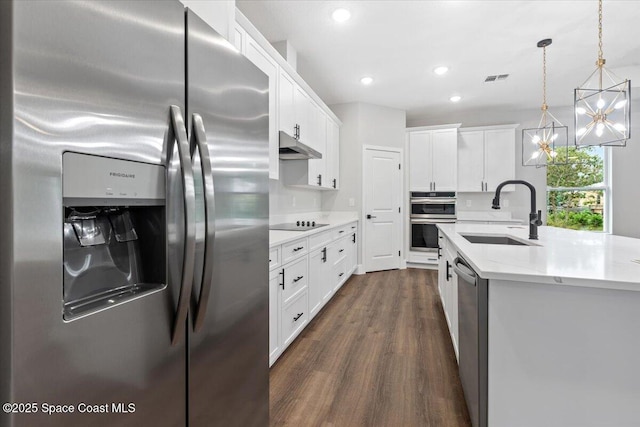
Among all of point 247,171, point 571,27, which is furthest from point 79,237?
point 571,27

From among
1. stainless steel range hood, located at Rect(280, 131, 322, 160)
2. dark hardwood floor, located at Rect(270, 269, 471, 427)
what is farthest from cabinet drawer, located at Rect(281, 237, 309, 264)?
stainless steel range hood, located at Rect(280, 131, 322, 160)

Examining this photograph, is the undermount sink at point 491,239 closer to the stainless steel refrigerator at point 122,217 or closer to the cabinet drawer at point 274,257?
the cabinet drawer at point 274,257

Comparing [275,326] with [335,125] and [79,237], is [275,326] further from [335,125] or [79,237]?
[335,125]

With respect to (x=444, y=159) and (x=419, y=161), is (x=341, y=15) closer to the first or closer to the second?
(x=419, y=161)

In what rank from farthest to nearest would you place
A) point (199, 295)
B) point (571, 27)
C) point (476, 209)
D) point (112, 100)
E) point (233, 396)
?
point (476, 209), point (571, 27), point (233, 396), point (199, 295), point (112, 100)

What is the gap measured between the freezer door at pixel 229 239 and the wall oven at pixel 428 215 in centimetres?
463

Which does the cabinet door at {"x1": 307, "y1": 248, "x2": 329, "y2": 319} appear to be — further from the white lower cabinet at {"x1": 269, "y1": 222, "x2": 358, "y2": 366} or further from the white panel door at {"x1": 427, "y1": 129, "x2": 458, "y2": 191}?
the white panel door at {"x1": 427, "y1": 129, "x2": 458, "y2": 191}

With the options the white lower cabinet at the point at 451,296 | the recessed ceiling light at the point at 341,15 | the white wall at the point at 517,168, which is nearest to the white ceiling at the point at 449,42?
the recessed ceiling light at the point at 341,15

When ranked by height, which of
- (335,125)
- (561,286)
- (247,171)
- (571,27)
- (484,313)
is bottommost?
(484,313)

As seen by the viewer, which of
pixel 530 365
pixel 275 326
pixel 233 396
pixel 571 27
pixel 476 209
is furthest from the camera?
pixel 476 209

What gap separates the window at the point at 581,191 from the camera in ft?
16.6

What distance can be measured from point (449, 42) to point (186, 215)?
11.6ft

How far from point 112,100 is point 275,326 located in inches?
68.5

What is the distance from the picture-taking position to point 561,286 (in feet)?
3.89
